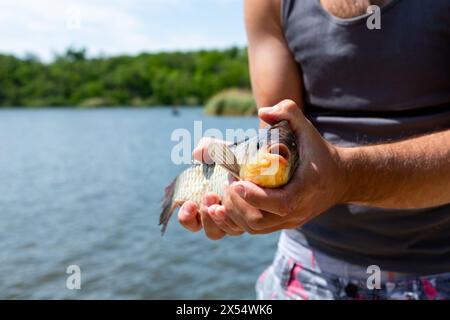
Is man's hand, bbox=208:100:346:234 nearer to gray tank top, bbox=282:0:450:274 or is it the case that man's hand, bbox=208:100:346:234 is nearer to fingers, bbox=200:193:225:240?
fingers, bbox=200:193:225:240

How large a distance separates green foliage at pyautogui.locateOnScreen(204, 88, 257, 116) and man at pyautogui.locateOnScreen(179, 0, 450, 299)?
40832 mm

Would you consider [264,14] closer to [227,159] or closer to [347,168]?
Result: [227,159]

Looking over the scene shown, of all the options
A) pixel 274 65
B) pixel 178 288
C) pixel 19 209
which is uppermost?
pixel 274 65

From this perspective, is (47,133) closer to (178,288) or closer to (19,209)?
(19,209)

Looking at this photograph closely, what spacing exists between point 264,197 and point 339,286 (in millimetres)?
784

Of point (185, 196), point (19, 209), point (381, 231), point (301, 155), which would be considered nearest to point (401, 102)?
point (381, 231)

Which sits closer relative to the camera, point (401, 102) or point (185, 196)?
point (401, 102)

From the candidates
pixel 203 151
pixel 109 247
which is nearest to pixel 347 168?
pixel 203 151

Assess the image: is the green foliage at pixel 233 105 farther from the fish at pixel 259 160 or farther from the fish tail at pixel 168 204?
the fish at pixel 259 160

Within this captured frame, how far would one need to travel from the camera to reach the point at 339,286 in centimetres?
201

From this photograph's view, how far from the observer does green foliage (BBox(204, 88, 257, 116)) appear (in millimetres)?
44334

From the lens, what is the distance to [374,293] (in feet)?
6.41

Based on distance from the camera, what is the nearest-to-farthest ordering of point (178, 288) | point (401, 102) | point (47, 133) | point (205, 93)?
1. point (401, 102)
2. point (178, 288)
3. point (47, 133)
4. point (205, 93)

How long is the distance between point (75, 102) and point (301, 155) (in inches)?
3797
